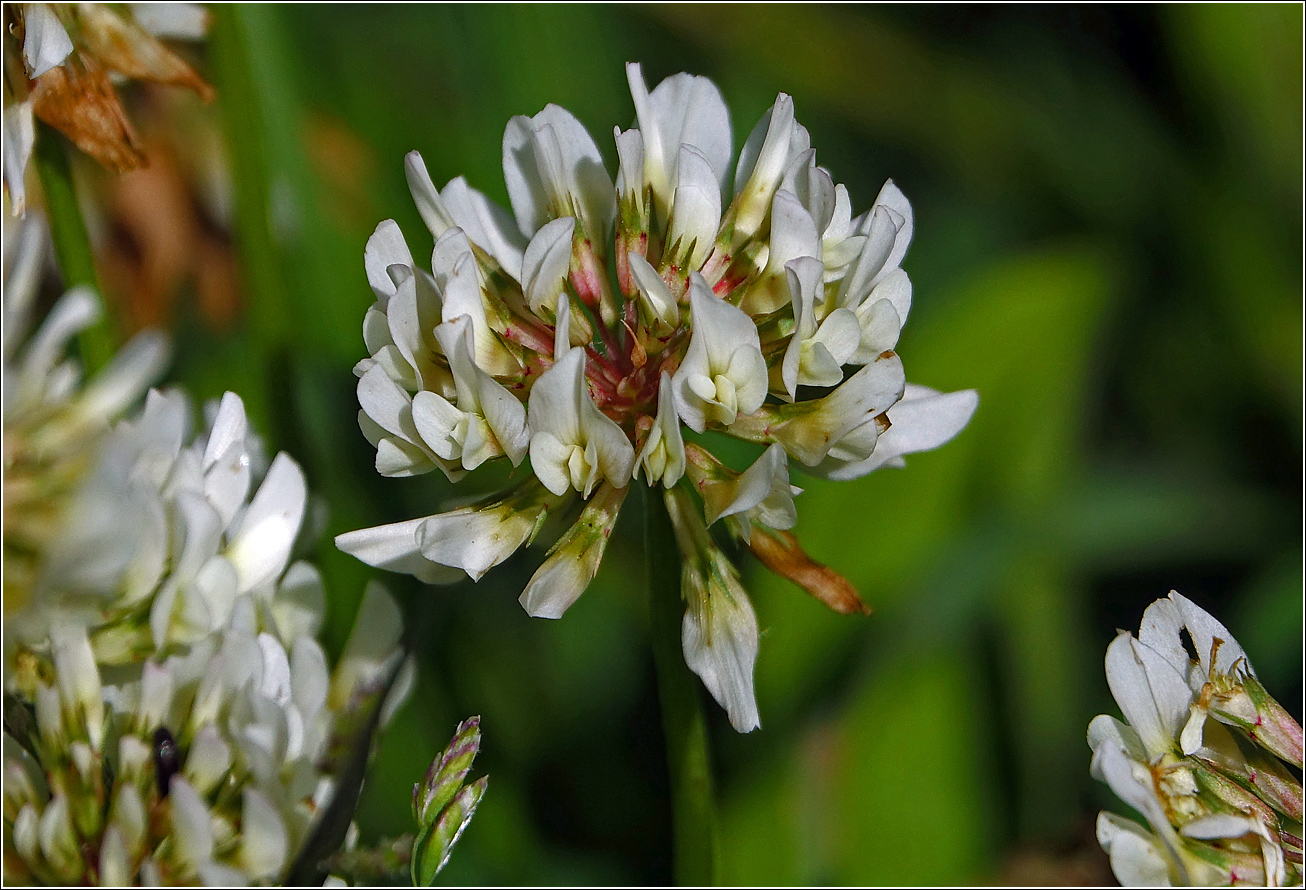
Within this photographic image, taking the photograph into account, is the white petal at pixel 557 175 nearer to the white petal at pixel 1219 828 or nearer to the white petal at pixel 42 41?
the white petal at pixel 42 41

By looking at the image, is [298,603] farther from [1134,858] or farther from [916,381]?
[916,381]

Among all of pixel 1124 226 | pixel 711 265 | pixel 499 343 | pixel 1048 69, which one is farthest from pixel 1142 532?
pixel 499 343

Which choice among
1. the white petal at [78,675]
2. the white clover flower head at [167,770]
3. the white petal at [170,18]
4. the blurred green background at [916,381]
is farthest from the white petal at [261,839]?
the white petal at [170,18]

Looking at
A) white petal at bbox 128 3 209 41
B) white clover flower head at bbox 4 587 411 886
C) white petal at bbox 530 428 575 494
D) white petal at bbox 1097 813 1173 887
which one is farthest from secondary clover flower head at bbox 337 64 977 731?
white petal at bbox 128 3 209 41

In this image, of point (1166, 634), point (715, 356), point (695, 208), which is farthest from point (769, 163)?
point (1166, 634)

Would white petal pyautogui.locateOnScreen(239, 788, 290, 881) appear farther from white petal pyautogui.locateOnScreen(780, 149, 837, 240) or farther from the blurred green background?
white petal pyautogui.locateOnScreen(780, 149, 837, 240)

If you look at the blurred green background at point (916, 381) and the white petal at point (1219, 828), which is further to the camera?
the blurred green background at point (916, 381)
